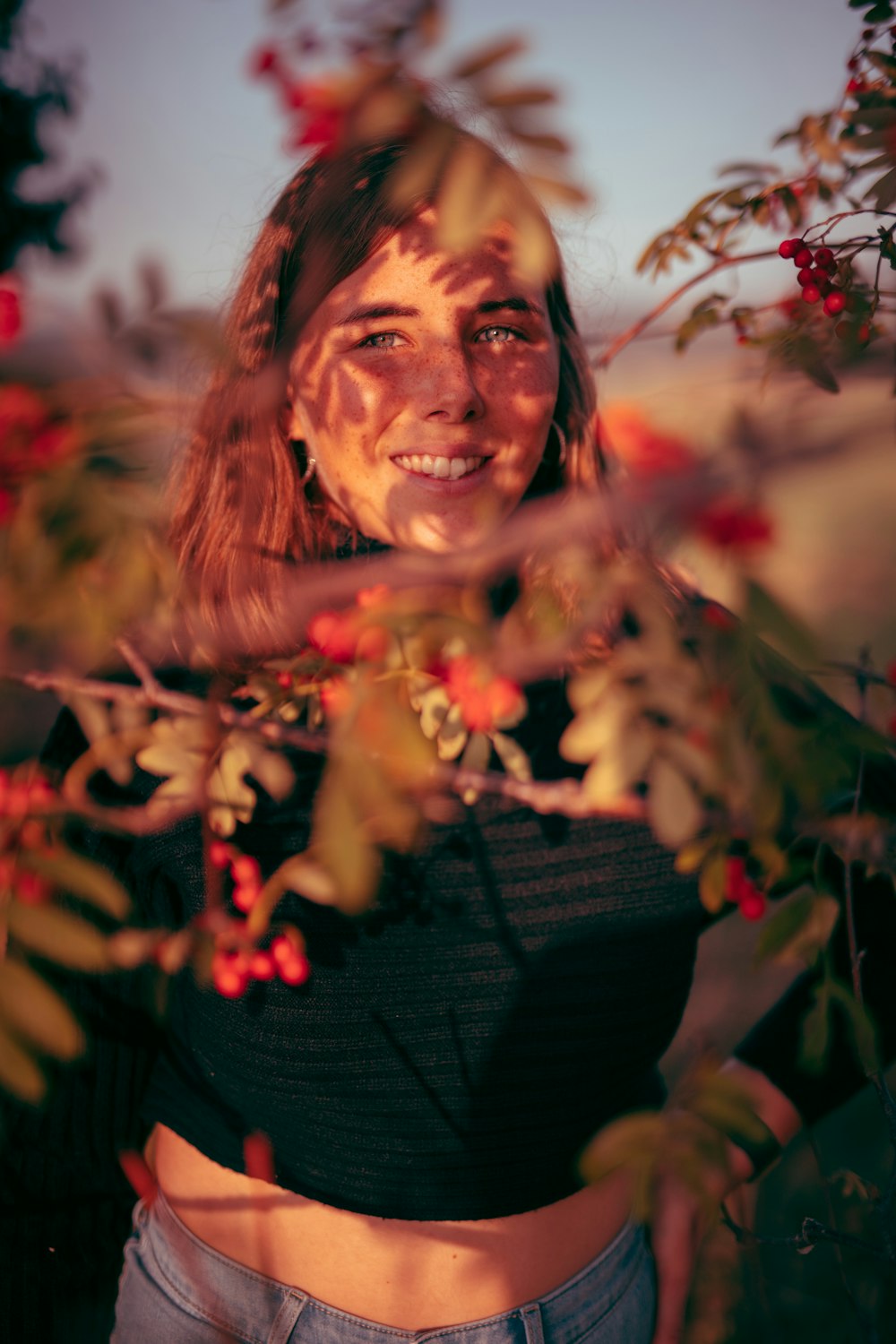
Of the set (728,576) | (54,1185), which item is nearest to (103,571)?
(728,576)

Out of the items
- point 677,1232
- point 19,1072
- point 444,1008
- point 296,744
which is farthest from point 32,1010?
point 677,1232

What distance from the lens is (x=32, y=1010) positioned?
72 cm

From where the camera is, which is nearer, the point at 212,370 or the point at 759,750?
the point at 759,750

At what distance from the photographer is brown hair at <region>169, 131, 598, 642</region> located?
1.33 meters

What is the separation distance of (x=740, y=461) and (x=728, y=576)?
0.14 meters

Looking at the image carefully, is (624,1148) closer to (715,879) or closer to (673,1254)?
(715,879)

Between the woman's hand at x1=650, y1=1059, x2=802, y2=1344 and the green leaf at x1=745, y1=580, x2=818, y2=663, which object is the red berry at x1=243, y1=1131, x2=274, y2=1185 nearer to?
the woman's hand at x1=650, y1=1059, x2=802, y2=1344

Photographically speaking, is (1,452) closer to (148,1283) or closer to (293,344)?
(293,344)

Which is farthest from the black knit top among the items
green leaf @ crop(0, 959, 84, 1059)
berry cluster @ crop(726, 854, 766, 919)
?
green leaf @ crop(0, 959, 84, 1059)

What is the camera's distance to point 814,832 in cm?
87

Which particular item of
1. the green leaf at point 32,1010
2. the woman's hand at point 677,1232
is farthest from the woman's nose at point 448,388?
the woman's hand at point 677,1232

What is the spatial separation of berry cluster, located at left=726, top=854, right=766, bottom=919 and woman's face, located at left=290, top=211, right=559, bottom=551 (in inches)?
22.4

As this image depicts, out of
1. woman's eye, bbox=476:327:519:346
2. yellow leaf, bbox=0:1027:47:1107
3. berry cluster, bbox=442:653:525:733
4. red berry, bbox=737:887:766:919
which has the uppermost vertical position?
woman's eye, bbox=476:327:519:346

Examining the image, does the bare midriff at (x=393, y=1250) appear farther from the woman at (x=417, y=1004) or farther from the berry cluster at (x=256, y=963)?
the berry cluster at (x=256, y=963)
